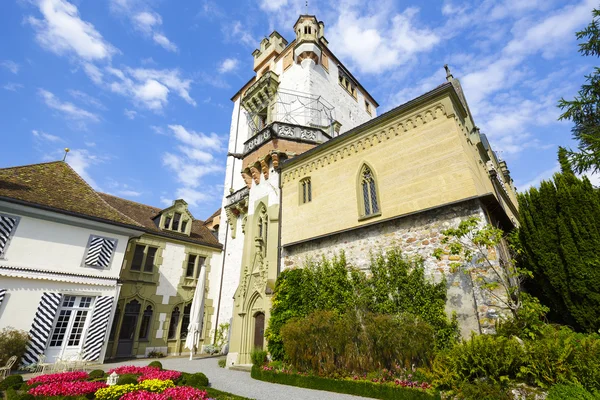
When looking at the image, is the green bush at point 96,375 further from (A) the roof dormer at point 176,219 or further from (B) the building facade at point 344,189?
(A) the roof dormer at point 176,219

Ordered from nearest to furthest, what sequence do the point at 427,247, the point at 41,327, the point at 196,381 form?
the point at 196,381, the point at 427,247, the point at 41,327

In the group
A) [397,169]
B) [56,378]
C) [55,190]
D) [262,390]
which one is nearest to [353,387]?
[262,390]

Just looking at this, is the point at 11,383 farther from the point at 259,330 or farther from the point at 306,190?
the point at 306,190

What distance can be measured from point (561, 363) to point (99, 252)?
17947 millimetres

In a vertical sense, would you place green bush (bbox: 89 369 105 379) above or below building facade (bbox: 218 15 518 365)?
below

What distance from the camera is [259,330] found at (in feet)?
46.5

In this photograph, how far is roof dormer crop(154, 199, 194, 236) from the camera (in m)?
21.9

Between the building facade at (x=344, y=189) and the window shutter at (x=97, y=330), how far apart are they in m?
6.23

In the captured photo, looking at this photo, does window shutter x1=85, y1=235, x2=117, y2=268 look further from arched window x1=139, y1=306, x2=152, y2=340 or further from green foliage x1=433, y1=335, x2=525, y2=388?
green foliage x1=433, y1=335, x2=525, y2=388

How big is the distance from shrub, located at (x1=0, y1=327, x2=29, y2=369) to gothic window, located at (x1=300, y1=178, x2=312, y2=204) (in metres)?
13.1

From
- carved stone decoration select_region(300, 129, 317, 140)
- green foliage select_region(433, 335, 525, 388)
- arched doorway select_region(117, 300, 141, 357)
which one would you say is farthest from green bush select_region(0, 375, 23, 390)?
carved stone decoration select_region(300, 129, 317, 140)

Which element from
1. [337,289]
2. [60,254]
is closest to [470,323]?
[337,289]

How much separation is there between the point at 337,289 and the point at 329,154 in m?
6.41

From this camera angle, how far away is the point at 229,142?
1089 inches
